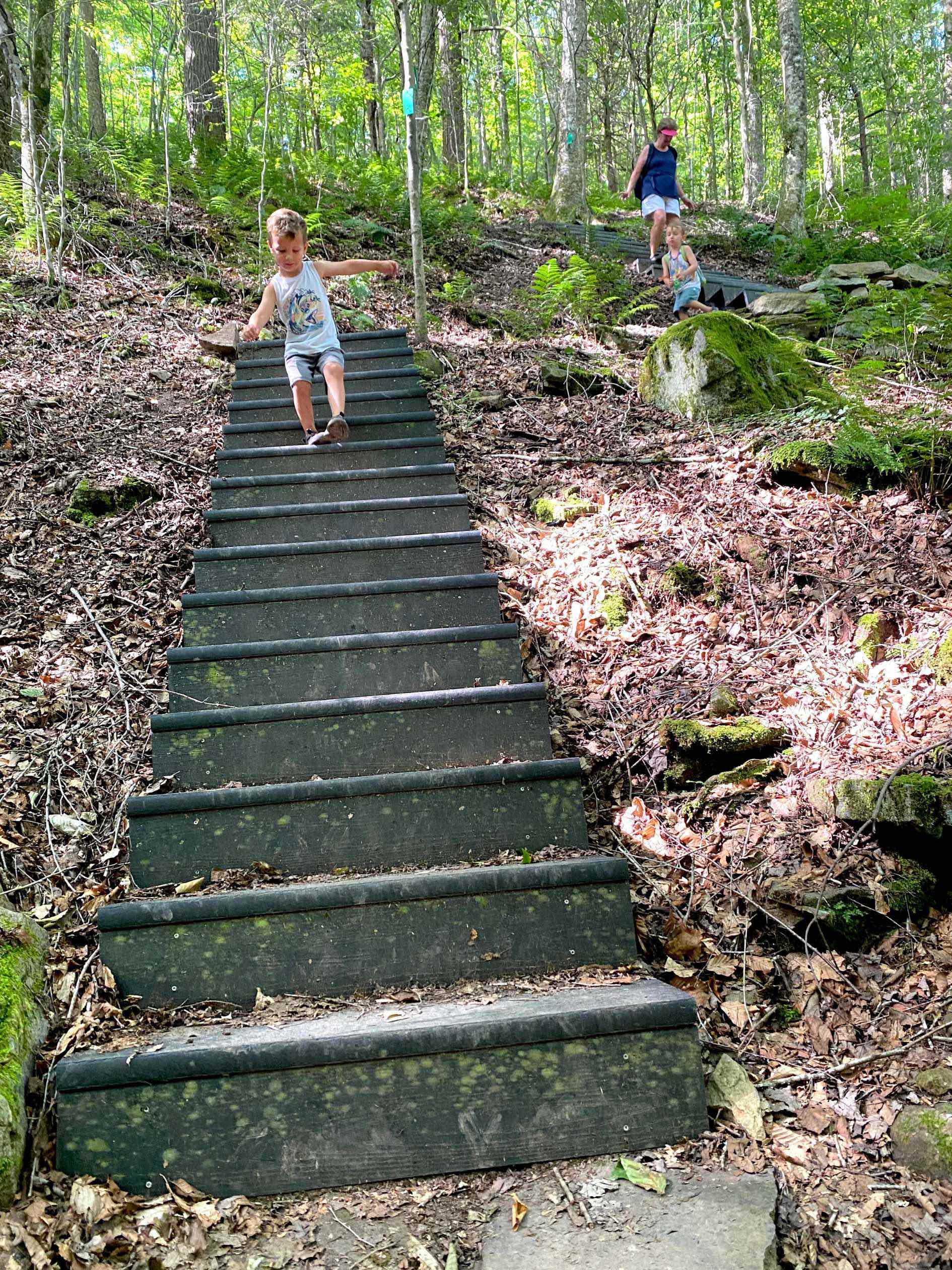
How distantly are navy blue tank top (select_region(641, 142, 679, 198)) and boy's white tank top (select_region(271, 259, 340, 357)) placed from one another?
5.07 m

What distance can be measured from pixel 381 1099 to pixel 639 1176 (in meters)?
0.66

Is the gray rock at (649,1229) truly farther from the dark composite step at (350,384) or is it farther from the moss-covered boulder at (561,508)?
the dark composite step at (350,384)

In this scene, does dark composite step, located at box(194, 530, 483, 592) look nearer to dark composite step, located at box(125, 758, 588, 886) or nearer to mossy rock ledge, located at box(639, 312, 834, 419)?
dark composite step, located at box(125, 758, 588, 886)

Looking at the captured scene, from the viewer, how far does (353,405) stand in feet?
19.0

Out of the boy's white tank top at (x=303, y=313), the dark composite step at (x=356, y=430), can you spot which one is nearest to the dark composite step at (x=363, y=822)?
the dark composite step at (x=356, y=430)

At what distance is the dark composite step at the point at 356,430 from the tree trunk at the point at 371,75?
10.6 m

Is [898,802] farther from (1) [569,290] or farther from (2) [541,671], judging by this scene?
(1) [569,290]

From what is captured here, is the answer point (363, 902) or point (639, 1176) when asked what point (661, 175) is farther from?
point (639, 1176)

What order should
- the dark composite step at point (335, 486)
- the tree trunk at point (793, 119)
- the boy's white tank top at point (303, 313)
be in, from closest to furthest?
the dark composite step at point (335, 486) → the boy's white tank top at point (303, 313) → the tree trunk at point (793, 119)

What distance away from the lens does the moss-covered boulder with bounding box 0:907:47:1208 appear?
202cm

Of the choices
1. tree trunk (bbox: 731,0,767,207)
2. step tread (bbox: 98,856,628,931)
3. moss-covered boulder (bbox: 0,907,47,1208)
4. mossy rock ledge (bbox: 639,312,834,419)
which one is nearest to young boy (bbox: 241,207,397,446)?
mossy rock ledge (bbox: 639,312,834,419)

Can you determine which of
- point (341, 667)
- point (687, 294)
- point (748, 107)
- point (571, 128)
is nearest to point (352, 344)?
point (341, 667)

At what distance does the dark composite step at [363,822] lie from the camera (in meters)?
2.93

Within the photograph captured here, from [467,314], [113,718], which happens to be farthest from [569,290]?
[113,718]
